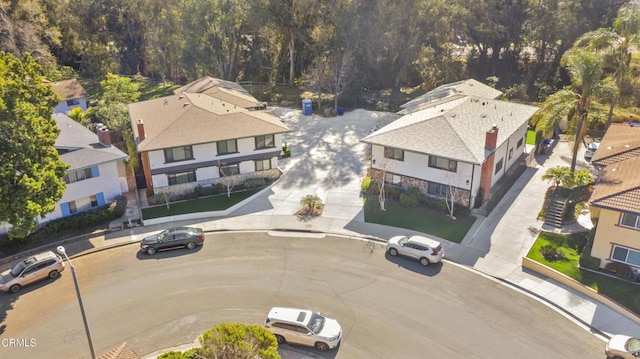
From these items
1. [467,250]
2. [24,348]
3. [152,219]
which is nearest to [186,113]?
[152,219]

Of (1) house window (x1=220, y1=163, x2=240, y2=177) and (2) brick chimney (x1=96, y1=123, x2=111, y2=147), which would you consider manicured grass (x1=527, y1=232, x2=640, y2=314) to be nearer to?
(1) house window (x1=220, y1=163, x2=240, y2=177)

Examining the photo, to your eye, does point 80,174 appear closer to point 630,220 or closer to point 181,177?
point 181,177

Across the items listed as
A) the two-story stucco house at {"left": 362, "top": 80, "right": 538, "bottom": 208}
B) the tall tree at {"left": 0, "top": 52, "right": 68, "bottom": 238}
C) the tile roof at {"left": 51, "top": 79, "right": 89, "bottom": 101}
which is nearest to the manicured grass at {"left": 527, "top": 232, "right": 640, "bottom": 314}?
the two-story stucco house at {"left": 362, "top": 80, "right": 538, "bottom": 208}

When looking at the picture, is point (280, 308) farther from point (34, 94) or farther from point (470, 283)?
point (34, 94)

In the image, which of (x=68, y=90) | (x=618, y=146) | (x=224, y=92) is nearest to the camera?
(x=618, y=146)

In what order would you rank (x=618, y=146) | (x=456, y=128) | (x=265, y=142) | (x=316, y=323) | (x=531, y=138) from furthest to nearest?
1. (x=531, y=138)
2. (x=265, y=142)
3. (x=456, y=128)
4. (x=618, y=146)
5. (x=316, y=323)

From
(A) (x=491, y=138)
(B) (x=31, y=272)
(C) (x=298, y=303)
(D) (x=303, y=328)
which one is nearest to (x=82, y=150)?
(B) (x=31, y=272)
